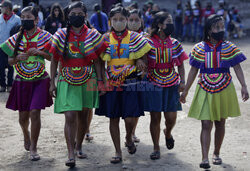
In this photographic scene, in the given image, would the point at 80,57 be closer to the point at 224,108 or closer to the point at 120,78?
the point at 120,78

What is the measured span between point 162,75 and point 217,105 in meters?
0.82

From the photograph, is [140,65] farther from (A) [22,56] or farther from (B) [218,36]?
(A) [22,56]

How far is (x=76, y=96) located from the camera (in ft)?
17.8

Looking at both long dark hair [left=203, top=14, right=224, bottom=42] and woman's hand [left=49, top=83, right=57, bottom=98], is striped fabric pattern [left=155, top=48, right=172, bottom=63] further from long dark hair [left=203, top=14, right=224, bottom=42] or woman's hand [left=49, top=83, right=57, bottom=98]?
woman's hand [left=49, top=83, right=57, bottom=98]

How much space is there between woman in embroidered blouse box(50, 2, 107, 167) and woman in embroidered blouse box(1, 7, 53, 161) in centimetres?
30

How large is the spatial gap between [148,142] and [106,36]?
178 centimetres

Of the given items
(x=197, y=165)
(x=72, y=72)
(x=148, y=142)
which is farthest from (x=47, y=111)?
(x=197, y=165)

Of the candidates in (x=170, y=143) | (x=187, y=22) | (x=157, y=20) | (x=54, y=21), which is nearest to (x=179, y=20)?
(x=187, y=22)

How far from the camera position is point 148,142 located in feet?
21.3

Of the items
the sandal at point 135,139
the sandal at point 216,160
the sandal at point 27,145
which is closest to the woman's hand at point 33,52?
the sandal at point 27,145

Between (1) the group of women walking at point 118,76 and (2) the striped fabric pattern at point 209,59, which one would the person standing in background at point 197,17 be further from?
(2) the striped fabric pattern at point 209,59

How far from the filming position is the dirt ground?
5.50 meters

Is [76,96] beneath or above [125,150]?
above

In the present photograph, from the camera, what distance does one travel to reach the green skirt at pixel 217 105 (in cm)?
530
